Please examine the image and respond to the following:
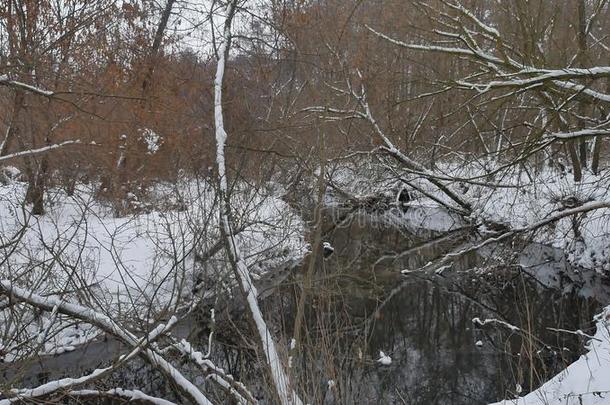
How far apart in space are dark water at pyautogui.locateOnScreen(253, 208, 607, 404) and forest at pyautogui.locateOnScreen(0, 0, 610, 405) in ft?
0.16

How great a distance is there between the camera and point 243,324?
761 centimetres

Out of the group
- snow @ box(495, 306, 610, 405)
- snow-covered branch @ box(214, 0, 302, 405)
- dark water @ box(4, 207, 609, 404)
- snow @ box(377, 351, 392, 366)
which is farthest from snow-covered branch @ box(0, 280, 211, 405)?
snow @ box(377, 351, 392, 366)

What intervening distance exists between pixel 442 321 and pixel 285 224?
287 cm

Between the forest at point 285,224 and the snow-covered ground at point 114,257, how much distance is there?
0.08 metres

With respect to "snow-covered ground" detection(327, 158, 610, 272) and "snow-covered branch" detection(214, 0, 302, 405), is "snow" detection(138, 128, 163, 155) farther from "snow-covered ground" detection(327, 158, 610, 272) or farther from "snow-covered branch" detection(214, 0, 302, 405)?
"snow-covered branch" detection(214, 0, 302, 405)

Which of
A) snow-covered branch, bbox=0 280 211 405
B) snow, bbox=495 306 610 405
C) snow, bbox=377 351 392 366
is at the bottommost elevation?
snow, bbox=377 351 392 366

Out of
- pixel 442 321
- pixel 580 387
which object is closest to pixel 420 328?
pixel 442 321

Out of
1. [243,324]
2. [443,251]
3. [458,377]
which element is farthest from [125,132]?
[458,377]

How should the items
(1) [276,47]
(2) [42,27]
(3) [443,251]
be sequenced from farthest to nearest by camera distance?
(3) [443,251], (2) [42,27], (1) [276,47]

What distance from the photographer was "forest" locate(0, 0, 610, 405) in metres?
4.14

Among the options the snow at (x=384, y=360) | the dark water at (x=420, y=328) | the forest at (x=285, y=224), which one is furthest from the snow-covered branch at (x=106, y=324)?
the snow at (x=384, y=360)

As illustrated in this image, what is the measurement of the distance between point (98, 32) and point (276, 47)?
2.18 meters

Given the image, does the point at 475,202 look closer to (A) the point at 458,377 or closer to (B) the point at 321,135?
(A) the point at 458,377

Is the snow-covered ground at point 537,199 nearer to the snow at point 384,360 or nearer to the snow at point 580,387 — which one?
the snow at point 384,360
